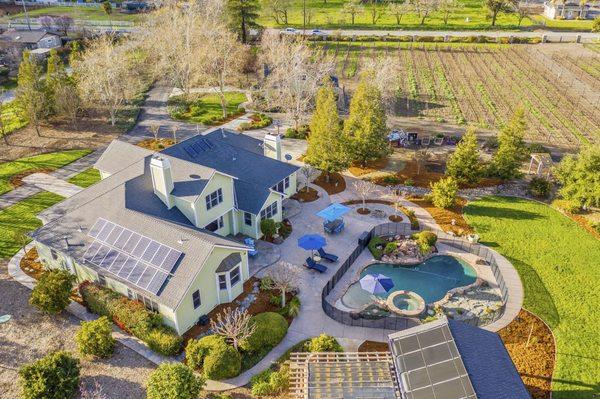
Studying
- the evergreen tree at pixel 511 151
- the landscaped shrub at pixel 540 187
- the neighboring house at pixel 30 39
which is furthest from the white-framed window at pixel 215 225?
the neighboring house at pixel 30 39

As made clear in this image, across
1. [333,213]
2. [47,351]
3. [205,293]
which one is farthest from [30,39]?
[205,293]

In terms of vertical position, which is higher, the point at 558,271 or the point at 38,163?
the point at 38,163

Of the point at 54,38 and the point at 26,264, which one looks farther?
the point at 54,38

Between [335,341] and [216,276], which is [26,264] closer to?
[216,276]

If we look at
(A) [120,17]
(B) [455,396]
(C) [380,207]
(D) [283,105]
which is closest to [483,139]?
(C) [380,207]

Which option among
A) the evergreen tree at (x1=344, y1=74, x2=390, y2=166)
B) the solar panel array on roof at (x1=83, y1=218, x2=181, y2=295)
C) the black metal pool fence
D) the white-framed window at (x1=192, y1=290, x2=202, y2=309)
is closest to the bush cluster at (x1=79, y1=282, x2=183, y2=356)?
the solar panel array on roof at (x1=83, y1=218, x2=181, y2=295)

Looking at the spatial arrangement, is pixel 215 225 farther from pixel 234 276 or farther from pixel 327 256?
pixel 327 256
